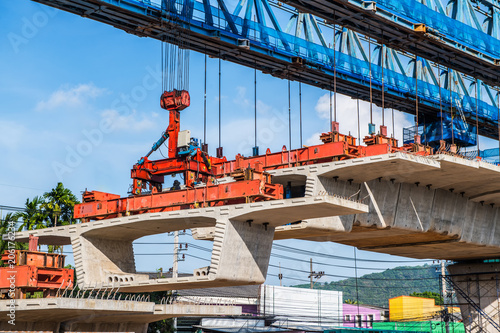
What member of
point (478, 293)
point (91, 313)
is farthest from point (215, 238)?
point (478, 293)

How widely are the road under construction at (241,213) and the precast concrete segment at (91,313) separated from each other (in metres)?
0.07

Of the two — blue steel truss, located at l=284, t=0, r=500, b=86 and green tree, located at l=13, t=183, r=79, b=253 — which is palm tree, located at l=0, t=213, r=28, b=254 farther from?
blue steel truss, located at l=284, t=0, r=500, b=86

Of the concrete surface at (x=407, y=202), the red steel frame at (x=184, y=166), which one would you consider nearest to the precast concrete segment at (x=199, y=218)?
the red steel frame at (x=184, y=166)

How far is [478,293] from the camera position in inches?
2721

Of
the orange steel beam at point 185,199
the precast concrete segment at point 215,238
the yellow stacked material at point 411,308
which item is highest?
the orange steel beam at point 185,199

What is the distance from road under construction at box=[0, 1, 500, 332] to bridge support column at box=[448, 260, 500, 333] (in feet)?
29.5

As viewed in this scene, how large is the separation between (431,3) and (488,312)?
101ft

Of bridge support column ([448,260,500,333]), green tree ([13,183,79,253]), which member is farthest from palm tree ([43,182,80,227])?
bridge support column ([448,260,500,333])

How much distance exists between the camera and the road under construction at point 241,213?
37.8 m

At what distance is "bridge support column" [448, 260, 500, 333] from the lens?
67.2m

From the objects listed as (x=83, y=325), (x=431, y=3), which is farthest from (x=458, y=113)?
(x=83, y=325)

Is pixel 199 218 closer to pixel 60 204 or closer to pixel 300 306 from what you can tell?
pixel 60 204

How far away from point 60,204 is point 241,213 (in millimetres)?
27169

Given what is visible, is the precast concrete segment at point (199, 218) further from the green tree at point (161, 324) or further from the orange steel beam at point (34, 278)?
the green tree at point (161, 324)
